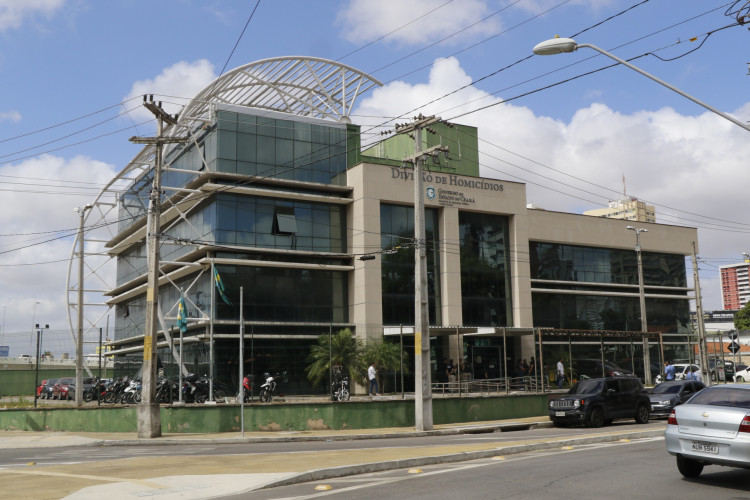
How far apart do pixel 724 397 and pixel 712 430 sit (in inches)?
34.7

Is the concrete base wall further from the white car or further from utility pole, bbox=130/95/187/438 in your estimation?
the white car

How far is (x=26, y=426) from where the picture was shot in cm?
2894

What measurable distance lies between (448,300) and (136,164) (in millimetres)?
23839

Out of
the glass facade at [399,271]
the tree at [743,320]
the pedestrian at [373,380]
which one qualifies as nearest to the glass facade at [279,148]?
the glass facade at [399,271]

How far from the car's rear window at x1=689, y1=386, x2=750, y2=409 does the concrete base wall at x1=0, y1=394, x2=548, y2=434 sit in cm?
1580

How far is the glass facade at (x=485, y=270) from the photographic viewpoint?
47.9 metres

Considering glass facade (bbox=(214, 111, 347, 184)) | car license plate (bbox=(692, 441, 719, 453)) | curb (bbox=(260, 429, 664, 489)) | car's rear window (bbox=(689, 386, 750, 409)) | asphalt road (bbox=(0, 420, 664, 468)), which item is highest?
glass facade (bbox=(214, 111, 347, 184))

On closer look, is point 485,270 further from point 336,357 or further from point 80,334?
point 80,334

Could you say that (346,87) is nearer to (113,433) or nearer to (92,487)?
(113,433)

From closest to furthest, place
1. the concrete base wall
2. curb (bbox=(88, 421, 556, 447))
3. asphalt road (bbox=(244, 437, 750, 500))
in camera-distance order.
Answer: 1. asphalt road (bbox=(244, 437, 750, 500))
2. curb (bbox=(88, 421, 556, 447))
3. the concrete base wall

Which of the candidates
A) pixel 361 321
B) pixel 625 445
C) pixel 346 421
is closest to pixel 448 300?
pixel 361 321

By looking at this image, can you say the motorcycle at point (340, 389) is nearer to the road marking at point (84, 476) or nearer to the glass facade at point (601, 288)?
the road marking at point (84, 476)

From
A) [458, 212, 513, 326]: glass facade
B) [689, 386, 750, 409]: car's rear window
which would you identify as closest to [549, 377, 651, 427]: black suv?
[689, 386, 750, 409]: car's rear window

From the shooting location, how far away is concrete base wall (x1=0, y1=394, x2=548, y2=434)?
25.1 metres
